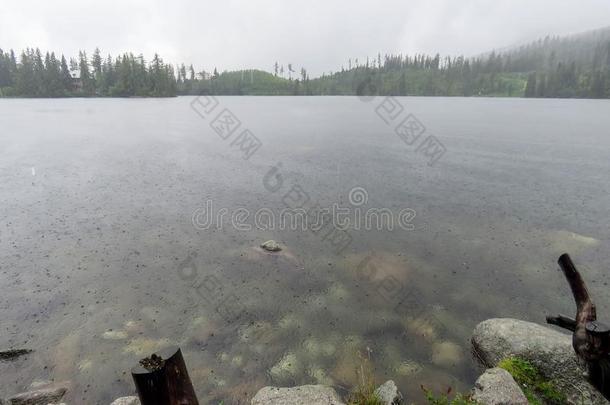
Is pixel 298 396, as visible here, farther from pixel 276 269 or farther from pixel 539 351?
pixel 276 269

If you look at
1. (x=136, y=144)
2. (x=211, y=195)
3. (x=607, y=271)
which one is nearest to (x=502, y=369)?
(x=607, y=271)

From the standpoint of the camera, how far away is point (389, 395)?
36.5 feet

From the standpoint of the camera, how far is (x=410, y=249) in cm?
2402

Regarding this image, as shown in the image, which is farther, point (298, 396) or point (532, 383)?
point (532, 383)

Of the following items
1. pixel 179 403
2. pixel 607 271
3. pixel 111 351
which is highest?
pixel 179 403

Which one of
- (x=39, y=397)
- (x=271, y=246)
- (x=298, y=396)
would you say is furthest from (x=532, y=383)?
(x=39, y=397)

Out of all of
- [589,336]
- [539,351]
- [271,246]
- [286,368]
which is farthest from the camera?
[271,246]

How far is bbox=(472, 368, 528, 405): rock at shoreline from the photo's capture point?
33.3 ft

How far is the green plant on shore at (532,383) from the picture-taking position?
1086cm

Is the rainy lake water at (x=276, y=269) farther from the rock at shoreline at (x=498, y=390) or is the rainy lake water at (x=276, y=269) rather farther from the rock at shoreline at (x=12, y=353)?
the rock at shoreline at (x=498, y=390)

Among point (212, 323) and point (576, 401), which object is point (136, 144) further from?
point (576, 401)

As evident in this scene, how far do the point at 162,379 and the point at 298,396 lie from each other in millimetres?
6241

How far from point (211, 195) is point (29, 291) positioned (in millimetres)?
17877

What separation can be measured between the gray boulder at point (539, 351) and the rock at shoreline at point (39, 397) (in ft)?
52.4
